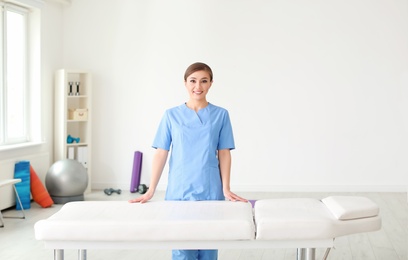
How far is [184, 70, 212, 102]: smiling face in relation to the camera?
3016 mm

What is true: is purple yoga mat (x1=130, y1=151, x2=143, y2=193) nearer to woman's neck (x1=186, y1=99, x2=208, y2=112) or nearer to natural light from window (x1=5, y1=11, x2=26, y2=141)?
natural light from window (x1=5, y1=11, x2=26, y2=141)

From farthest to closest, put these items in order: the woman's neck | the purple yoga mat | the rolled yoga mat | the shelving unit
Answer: the purple yoga mat < the shelving unit < the rolled yoga mat < the woman's neck

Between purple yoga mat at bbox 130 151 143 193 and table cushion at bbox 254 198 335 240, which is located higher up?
table cushion at bbox 254 198 335 240

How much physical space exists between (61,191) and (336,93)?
127 inches

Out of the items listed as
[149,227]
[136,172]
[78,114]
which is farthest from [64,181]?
[149,227]

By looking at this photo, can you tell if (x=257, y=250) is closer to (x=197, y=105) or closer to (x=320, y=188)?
(x=197, y=105)

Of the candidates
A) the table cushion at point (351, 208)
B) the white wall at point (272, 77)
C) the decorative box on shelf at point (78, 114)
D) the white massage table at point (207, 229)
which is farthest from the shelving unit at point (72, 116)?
the table cushion at point (351, 208)

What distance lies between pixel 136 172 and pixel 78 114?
941mm

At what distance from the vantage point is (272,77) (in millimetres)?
7211

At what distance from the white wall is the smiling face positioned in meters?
4.17

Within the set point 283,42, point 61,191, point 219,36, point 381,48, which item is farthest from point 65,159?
point 381,48

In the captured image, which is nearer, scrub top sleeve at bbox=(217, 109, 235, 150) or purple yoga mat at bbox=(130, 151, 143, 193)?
scrub top sleeve at bbox=(217, 109, 235, 150)

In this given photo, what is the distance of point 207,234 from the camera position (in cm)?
253

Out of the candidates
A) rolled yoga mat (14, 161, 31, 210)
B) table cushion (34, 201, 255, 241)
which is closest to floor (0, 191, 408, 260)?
rolled yoga mat (14, 161, 31, 210)
